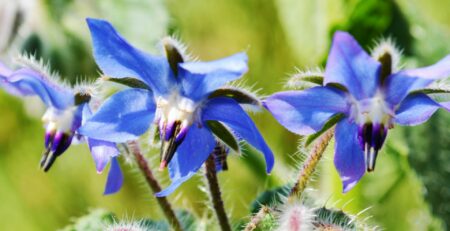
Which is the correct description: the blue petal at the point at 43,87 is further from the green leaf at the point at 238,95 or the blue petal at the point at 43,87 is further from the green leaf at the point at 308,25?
the green leaf at the point at 308,25

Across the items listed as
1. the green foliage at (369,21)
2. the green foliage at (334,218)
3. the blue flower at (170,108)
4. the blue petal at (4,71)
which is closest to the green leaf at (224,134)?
the blue flower at (170,108)

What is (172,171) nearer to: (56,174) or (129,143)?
(129,143)

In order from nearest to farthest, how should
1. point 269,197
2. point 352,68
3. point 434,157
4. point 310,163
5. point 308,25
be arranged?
point 352,68 < point 310,163 < point 269,197 < point 434,157 < point 308,25

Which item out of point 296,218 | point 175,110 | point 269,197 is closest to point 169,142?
point 175,110

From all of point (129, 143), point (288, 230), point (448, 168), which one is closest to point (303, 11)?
point (448, 168)

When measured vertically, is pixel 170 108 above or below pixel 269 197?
above

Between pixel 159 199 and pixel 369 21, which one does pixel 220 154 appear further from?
pixel 369 21
